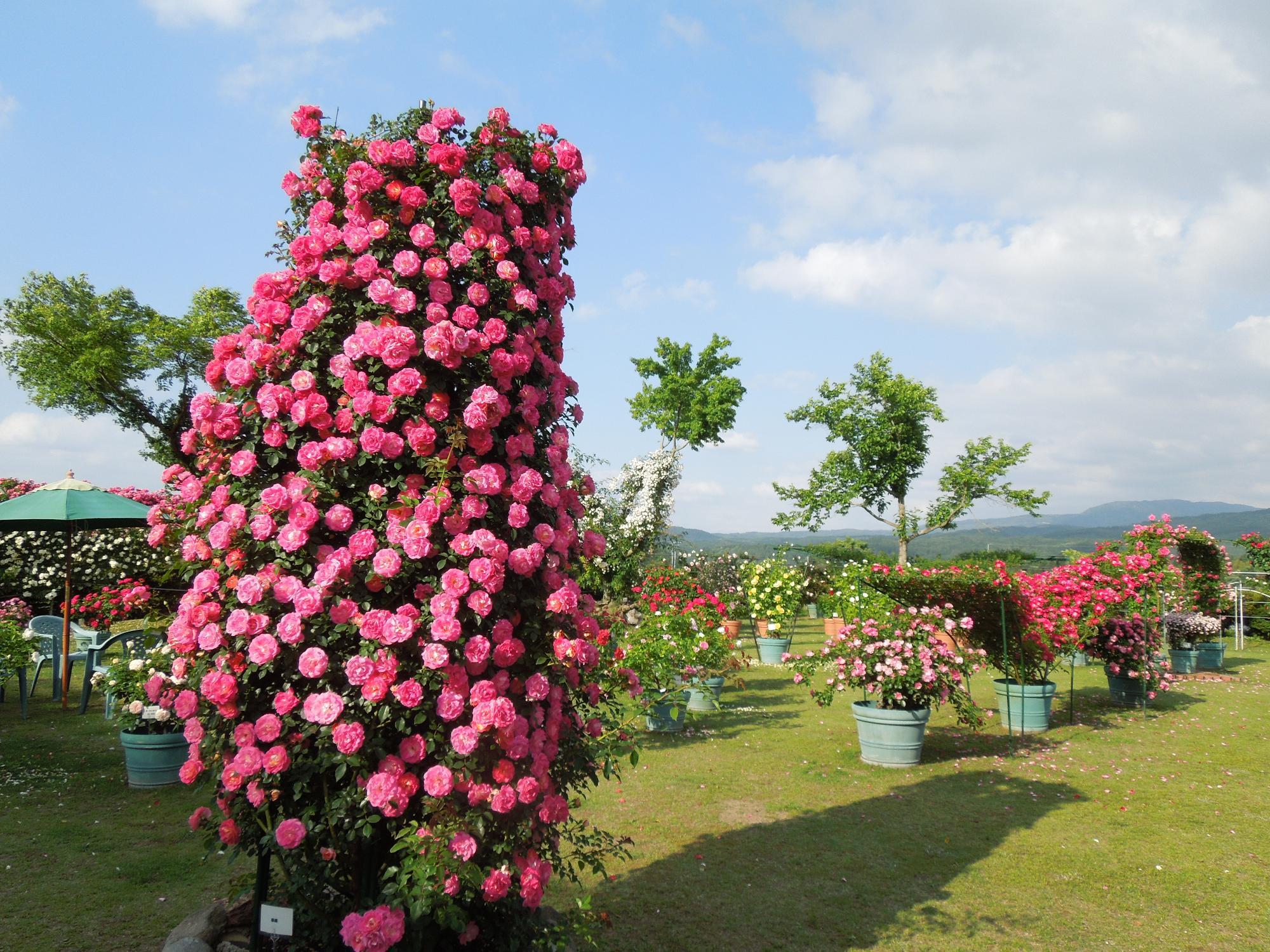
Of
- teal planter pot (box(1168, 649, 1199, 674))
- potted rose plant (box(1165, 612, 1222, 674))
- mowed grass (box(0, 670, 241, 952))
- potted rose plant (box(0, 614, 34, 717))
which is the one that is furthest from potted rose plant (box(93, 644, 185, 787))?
teal planter pot (box(1168, 649, 1199, 674))

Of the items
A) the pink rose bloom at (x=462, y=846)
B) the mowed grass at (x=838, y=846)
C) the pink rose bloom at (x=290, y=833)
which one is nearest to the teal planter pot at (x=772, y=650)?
the mowed grass at (x=838, y=846)

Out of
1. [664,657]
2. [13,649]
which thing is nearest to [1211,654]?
[664,657]

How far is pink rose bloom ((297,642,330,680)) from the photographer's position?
2305 mm

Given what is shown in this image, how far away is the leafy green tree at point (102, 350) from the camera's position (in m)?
27.4

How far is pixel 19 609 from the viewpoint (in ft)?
32.9

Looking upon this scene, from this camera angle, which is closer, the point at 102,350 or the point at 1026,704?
the point at 1026,704

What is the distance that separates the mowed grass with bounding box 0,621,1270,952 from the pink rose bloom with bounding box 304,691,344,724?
94 centimetres

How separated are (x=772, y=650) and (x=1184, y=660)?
7037mm

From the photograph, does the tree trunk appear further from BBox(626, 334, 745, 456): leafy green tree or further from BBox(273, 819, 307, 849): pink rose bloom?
BBox(273, 819, 307, 849): pink rose bloom

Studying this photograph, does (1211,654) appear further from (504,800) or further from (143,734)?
(143,734)

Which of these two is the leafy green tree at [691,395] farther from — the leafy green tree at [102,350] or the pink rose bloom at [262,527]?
the pink rose bloom at [262,527]

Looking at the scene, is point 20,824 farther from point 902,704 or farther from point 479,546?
point 902,704

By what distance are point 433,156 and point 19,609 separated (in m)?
10.7

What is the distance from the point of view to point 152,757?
19.3 feet
